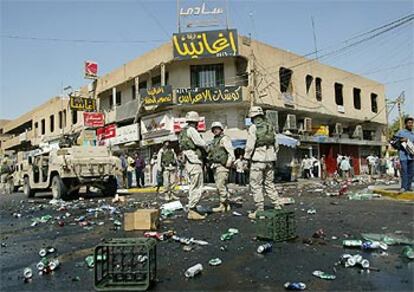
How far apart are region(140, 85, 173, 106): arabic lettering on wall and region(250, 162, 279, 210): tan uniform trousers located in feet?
51.6

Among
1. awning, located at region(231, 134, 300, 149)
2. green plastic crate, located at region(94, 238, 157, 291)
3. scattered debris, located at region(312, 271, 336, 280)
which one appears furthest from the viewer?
awning, located at region(231, 134, 300, 149)

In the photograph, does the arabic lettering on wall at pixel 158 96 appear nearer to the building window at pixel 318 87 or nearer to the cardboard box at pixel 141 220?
the building window at pixel 318 87

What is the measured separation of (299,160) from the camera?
93.9ft

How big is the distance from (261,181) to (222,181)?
1.48m

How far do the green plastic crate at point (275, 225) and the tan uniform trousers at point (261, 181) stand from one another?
172cm

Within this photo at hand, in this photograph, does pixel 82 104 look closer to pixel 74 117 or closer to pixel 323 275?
pixel 74 117

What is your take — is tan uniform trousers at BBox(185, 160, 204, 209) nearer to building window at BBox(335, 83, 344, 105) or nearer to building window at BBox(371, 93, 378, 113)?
building window at BBox(335, 83, 344, 105)

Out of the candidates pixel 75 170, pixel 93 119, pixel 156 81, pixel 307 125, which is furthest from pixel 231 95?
pixel 93 119

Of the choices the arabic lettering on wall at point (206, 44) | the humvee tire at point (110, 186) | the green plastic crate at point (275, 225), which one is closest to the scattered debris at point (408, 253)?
the green plastic crate at point (275, 225)

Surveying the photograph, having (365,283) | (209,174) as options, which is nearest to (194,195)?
(365,283)

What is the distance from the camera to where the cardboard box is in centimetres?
645

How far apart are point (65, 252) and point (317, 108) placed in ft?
84.3

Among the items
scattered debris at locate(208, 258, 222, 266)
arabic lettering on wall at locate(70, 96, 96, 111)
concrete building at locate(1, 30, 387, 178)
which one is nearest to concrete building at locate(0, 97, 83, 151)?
concrete building at locate(1, 30, 387, 178)

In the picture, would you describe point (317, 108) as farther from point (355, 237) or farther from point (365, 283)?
point (365, 283)
